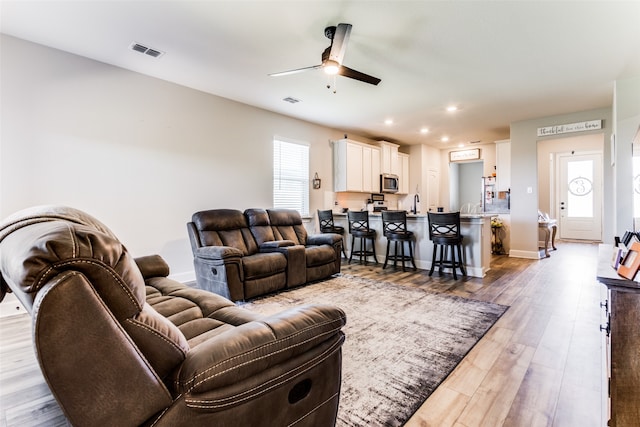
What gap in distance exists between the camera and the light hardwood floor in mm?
1612

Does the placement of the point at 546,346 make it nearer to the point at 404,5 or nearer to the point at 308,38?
the point at 404,5

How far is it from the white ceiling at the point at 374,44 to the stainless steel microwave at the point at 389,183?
2701 millimetres

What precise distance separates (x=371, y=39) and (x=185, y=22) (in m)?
1.77

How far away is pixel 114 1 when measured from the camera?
2.48 m

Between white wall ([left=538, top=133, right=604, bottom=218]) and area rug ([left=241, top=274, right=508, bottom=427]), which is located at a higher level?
white wall ([left=538, top=133, right=604, bottom=218])

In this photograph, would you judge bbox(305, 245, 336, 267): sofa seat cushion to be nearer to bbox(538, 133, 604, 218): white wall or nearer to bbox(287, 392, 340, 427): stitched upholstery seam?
bbox(287, 392, 340, 427): stitched upholstery seam

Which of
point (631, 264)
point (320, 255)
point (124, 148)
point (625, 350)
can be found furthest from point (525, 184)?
point (124, 148)

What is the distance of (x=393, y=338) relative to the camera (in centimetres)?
250

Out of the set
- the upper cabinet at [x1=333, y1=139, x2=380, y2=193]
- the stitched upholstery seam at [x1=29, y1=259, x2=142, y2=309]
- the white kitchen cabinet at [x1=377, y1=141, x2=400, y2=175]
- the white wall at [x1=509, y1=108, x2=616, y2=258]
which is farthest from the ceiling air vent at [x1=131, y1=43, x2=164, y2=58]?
the white wall at [x1=509, y1=108, x2=616, y2=258]

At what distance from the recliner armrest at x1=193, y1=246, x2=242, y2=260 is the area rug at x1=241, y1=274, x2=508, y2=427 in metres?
0.58

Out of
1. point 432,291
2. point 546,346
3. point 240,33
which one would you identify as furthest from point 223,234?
point 546,346

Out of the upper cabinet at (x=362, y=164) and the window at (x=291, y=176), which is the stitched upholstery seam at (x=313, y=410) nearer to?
the window at (x=291, y=176)

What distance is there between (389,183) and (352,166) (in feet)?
4.83

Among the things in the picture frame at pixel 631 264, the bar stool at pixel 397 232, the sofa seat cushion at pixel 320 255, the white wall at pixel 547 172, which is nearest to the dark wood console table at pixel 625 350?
the picture frame at pixel 631 264
